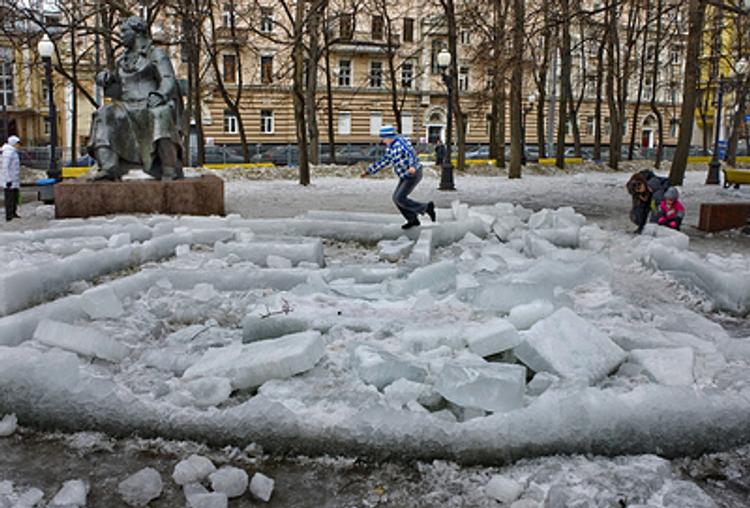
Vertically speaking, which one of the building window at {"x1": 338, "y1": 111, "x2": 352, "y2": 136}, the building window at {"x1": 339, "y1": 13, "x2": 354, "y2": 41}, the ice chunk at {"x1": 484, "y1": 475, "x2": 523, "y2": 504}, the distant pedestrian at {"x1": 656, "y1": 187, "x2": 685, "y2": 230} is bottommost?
the ice chunk at {"x1": 484, "y1": 475, "x2": 523, "y2": 504}

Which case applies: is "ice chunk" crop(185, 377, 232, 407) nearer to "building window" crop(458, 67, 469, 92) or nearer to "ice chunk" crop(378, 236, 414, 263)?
"ice chunk" crop(378, 236, 414, 263)

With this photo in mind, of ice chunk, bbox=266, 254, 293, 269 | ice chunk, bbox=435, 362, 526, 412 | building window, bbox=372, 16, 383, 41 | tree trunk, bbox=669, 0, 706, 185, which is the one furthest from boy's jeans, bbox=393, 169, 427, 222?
building window, bbox=372, 16, 383, 41

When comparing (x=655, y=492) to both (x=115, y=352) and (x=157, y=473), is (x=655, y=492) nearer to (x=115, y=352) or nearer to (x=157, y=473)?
(x=157, y=473)

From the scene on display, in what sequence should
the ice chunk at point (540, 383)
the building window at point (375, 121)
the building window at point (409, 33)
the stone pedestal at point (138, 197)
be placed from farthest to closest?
the building window at point (409, 33) < the building window at point (375, 121) < the stone pedestal at point (138, 197) < the ice chunk at point (540, 383)

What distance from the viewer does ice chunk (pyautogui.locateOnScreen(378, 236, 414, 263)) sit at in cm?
732

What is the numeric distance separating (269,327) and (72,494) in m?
1.73

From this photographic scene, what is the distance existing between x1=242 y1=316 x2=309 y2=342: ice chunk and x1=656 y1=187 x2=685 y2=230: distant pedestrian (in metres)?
6.40

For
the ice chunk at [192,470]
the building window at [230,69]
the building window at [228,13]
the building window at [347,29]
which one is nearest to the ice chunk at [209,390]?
the ice chunk at [192,470]

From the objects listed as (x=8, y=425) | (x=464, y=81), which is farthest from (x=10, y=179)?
(x=464, y=81)

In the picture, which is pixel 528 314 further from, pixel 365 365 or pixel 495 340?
pixel 365 365

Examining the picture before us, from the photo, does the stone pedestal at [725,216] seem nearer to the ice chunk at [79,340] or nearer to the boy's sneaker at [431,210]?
the boy's sneaker at [431,210]

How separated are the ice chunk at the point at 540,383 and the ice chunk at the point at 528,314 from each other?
30.2 inches

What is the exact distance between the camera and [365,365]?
361cm

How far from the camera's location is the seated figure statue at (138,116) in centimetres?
1062
